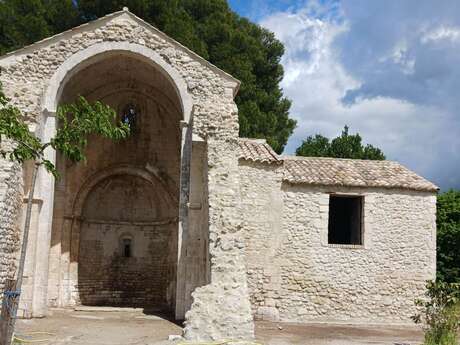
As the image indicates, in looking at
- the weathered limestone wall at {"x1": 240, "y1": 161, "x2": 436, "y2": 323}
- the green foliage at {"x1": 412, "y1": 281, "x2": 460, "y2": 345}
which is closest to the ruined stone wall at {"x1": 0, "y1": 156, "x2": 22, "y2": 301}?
the weathered limestone wall at {"x1": 240, "y1": 161, "x2": 436, "y2": 323}

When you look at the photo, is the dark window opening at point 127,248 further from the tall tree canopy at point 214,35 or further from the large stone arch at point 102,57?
the tall tree canopy at point 214,35

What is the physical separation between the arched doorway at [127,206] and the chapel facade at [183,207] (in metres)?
0.04

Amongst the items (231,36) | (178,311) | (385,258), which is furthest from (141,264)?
(231,36)

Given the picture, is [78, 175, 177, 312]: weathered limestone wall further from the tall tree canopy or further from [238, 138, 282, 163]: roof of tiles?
the tall tree canopy

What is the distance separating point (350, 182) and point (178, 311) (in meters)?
6.05

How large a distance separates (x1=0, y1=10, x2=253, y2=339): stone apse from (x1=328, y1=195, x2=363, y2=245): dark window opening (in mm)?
5049

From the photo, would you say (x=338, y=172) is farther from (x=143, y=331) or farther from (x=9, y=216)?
(x=9, y=216)

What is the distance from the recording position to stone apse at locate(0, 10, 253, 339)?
10.9 metres

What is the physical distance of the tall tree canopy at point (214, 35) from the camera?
68.2 feet

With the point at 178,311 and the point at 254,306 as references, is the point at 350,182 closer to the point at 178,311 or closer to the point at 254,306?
the point at 254,306

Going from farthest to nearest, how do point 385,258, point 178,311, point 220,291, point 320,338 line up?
1. point 385,258
2. point 178,311
3. point 320,338
4. point 220,291

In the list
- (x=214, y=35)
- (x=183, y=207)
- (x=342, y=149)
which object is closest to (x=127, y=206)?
(x=183, y=207)

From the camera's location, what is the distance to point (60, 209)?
15477 millimetres

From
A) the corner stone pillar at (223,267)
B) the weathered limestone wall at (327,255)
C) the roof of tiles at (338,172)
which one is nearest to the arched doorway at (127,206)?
the roof of tiles at (338,172)
